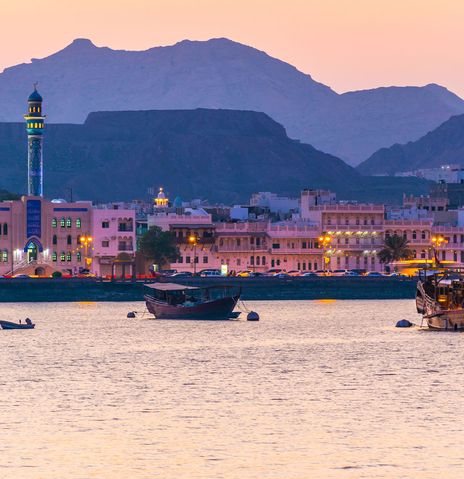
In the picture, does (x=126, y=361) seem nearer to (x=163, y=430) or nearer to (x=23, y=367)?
(x=23, y=367)

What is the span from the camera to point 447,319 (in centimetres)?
14838

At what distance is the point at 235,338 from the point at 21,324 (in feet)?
71.7

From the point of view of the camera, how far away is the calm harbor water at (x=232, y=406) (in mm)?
73188

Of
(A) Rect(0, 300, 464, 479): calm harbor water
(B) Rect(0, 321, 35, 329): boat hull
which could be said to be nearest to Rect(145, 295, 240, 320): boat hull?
(B) Rect(0, 321, 35, 329): boat hull

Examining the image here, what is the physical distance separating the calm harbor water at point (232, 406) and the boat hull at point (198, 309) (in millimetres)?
21675

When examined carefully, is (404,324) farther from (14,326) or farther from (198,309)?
(14,326)

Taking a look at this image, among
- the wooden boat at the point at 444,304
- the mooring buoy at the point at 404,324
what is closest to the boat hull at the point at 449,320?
the wooden boat at the point at 444,304

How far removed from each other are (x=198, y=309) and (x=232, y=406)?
7752cm

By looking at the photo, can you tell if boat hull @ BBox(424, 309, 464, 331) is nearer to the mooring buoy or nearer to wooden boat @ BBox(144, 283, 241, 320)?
the mooring buoy

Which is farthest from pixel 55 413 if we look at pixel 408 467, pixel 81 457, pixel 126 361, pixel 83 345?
pixel 83 345

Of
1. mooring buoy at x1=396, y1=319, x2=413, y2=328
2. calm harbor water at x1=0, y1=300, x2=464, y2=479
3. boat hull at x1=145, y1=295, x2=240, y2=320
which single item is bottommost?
calm harbor water at x1=0, y1=300, x2=464, y2=479

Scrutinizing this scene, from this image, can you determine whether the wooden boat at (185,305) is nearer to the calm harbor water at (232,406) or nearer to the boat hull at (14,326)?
the boat hull at (14,326)

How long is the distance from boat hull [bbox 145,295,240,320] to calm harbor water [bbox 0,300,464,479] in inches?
853

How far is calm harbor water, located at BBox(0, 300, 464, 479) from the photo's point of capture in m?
73.2
